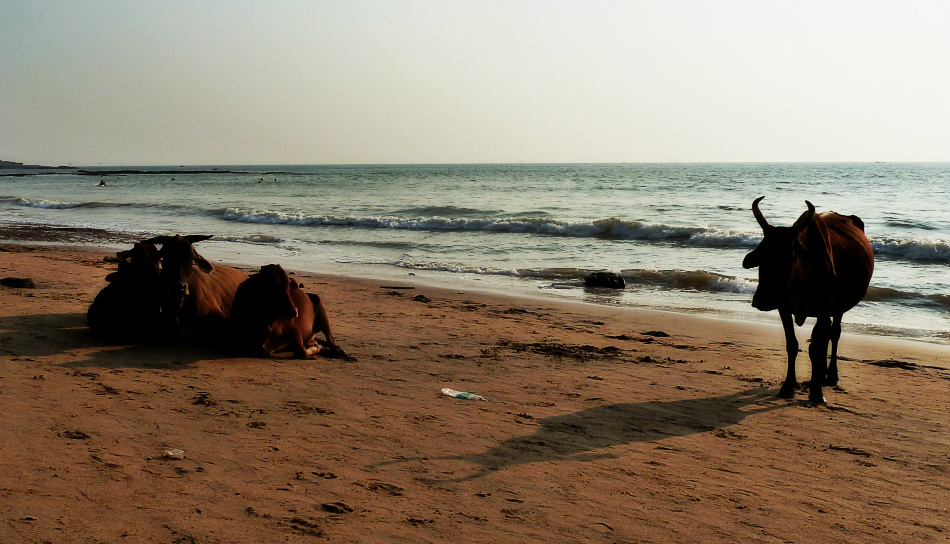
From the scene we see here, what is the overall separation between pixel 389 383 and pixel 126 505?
318 cm

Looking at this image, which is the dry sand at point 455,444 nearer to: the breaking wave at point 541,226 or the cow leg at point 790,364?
the cow leg at point 790,364

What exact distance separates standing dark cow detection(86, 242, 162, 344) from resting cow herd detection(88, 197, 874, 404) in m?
0.01

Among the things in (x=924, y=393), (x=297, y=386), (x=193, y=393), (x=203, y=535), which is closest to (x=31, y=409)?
(x=193, y=393)

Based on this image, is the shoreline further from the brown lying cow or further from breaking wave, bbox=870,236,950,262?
breaking wave, bbox=870,236,950,262

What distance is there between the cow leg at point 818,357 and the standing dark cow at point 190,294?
5873 millimetres

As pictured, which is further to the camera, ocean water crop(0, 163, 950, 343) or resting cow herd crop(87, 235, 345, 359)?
ocean water crop(0, 163, 950, 343)

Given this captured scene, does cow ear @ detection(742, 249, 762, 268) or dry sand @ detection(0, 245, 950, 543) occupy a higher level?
cow ear @ detection(742, 249, 762, 268)

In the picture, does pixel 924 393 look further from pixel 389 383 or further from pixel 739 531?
pixel 389 383

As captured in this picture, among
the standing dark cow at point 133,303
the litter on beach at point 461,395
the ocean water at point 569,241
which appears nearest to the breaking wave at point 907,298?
the ocean water at point 569,241

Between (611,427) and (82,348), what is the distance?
17.1 feet

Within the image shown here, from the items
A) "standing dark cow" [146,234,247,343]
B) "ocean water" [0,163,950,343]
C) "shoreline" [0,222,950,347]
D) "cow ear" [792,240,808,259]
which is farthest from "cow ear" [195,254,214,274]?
"ocean water" [0,163,950,343]

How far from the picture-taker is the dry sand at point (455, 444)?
13.0 ft

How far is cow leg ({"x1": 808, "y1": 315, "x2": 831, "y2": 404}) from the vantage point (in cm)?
703

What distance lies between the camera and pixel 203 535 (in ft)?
11.8
